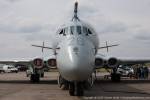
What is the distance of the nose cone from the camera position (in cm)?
1048

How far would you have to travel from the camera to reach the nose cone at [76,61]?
1048 centimetres

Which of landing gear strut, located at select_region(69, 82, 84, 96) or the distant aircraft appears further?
landing gear strut, located at select_region(69, 82, 84, 96)

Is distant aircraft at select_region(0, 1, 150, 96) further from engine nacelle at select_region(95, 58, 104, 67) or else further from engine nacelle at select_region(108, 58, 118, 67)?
engine nacelle at select_region(108, 58, 118, 67)

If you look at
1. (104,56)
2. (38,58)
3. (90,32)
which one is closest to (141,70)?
(104,56)

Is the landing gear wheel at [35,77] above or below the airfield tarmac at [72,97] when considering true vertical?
above

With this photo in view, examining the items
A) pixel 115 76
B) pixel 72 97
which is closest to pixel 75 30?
pixel 72 97

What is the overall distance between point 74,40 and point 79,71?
6.07 ft

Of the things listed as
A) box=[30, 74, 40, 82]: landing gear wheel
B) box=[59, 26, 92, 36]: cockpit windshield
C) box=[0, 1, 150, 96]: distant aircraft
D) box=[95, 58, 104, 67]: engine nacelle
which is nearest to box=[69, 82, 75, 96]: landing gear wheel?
box=[0, 1, 150, 96]: distant aircraft

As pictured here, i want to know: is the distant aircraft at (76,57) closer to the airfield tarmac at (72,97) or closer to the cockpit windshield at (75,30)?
the cockpit windshield at (75,30)

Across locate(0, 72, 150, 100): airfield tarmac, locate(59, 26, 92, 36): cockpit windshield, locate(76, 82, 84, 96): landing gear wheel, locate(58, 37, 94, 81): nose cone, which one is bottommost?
locate(0, 72, 150, 100): airfield tarmac

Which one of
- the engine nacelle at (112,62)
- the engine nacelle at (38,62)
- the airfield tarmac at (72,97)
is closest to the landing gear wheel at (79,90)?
the airfield tarmac at (72,97)

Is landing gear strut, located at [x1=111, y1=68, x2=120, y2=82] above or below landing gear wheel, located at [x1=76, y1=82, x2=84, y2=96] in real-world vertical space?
above

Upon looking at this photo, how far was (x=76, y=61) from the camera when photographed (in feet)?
34.7

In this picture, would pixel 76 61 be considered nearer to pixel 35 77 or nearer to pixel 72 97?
pixel 72 97
